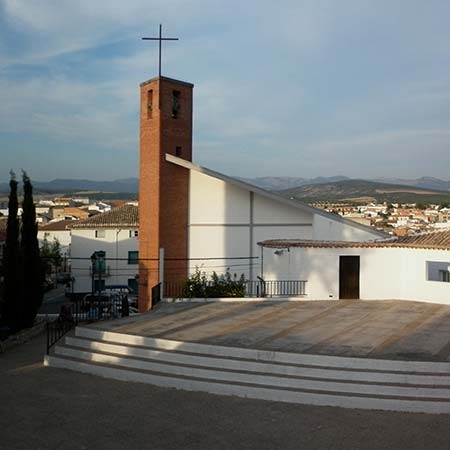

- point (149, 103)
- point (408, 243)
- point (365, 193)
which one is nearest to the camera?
point (408, 243)

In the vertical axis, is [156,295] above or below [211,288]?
below

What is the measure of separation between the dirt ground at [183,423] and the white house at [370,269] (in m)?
7.82

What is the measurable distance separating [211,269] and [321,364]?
483 inches

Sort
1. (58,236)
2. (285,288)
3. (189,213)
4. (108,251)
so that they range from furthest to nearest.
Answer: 1. (58,236)
2. (108,251)
3. (189,213)
4. (285,288)

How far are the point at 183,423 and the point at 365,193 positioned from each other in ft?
518

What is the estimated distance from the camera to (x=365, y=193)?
16088 cm

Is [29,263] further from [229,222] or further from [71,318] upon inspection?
[229,222]

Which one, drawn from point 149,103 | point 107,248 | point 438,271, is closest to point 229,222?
point 149,103

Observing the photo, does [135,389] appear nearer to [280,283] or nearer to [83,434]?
[83,434]

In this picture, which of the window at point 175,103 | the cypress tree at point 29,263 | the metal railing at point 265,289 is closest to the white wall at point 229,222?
the metal railing at point 265,289

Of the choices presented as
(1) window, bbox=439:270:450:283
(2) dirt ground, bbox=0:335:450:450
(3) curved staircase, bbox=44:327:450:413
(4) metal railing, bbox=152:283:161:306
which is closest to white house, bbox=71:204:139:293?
(4) metal railing, bbox=152:283:161:306

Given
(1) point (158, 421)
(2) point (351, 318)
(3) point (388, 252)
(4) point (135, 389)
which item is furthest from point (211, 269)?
(1) point (158, 421)

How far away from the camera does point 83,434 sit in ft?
27.8

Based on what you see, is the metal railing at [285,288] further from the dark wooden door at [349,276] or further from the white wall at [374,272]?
the dark wooden door at [349,276]
